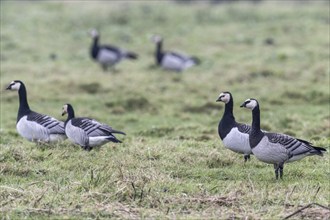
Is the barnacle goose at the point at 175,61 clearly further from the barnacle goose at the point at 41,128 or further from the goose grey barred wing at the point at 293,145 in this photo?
the goose grey barred wing at the point at 293,145

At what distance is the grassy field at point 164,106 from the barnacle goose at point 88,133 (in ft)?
0.71

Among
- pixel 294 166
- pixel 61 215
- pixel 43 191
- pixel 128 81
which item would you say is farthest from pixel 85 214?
pixel 128 81

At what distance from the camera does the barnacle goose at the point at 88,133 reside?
428 inches

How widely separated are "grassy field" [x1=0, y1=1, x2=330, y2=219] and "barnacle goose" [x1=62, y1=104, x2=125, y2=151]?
0.22 meters

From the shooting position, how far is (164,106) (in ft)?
56.9

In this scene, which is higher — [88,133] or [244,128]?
[244,128]

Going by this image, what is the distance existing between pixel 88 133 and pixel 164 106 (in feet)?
21.5

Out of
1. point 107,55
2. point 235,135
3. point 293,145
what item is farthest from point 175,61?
point 293,145

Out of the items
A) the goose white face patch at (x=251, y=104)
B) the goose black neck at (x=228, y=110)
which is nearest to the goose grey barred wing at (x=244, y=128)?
the goose black neck at (x=228, y=110)

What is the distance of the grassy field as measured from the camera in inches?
305

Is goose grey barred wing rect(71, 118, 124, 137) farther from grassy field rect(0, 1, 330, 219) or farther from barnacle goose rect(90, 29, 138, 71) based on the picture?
barnacle goose rect(90, 29, 138, 71)

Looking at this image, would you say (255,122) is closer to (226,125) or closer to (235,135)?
(235,135)

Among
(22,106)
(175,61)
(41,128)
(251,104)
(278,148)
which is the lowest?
(41,128)

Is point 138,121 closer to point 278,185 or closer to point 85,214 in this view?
point 278,185
